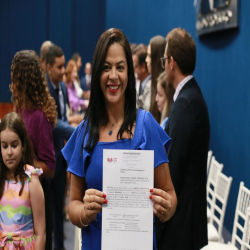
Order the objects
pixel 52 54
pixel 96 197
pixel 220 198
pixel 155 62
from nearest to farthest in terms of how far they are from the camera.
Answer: pixel 96 197 → pixel 155 62 → pixel 220 198 → pixel 52 54

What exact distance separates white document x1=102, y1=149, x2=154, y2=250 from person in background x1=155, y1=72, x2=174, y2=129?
1.52 meters

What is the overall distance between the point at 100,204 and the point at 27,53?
166 centimetres

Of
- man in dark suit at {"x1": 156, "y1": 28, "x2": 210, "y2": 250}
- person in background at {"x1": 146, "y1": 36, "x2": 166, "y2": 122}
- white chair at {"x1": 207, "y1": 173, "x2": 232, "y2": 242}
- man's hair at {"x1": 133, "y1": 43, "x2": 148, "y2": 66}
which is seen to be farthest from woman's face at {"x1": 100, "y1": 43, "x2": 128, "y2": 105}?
man's hair at {"x1": 133, "y1": 43, "x2": 148, "y2": 66}

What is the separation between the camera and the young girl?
7.93ft

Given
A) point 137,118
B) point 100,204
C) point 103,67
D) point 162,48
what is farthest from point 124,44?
point 162,48

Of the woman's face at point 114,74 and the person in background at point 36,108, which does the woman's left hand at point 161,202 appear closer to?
the woman's face at point 114,74

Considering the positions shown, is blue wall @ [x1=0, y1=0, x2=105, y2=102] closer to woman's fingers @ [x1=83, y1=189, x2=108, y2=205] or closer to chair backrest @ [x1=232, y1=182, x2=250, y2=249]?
chair backrest @ [x1=232, y1=182, x2=250, y2=249]

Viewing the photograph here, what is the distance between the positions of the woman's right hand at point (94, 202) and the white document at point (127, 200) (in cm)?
2

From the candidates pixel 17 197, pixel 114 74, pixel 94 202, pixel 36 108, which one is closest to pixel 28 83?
pixel 36 108

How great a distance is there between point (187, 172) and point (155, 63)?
132 centimetres

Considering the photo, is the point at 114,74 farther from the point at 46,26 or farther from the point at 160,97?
the point at 46,26

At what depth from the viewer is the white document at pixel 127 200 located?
1.50 m

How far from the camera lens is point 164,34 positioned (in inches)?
Answer: 324

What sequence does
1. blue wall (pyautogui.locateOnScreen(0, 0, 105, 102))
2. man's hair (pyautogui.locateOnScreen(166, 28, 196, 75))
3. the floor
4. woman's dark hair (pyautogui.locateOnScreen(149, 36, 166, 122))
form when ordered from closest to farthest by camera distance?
man's hair (pyautogui.locateOnScreen(166, 28, 196, 75)), woman's dark hair (pyautogui.locateOnScreen(149, 36, 166, 122)), the floor, blue wall (pyautogui.locateOnScreen(0, 0, 105, 102))
